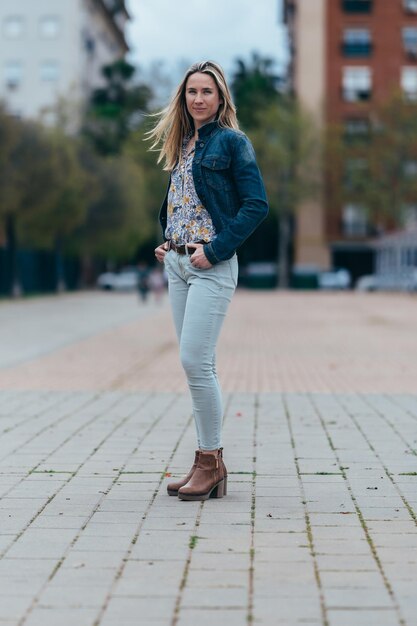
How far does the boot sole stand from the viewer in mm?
5195

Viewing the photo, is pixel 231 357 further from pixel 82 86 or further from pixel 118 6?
pixel 118 6

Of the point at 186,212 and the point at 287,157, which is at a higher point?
the point at 287,157

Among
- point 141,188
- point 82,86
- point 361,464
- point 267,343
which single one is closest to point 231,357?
point 267,343

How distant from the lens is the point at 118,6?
85.8 metres

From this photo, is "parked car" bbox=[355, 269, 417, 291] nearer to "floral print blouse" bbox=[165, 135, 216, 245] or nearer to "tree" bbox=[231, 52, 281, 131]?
"tree" bbox=[231, 52, 281, 131]

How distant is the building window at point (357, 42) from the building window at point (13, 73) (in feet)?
72.3

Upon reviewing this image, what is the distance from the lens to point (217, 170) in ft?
16.9

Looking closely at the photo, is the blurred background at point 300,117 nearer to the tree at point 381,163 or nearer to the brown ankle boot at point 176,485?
the tree at point 381,163

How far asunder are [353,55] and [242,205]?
71062 mm

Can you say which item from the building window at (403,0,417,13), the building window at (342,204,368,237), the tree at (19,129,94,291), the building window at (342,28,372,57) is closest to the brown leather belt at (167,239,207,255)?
the tree at (19,129,94,291)

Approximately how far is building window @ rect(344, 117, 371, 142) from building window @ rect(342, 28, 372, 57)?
4.47 m

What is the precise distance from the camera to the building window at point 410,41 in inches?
2869

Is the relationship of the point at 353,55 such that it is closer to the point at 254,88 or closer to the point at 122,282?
the point at 254,88

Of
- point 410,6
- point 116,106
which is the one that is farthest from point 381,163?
point 116,106
